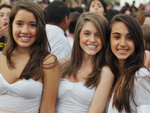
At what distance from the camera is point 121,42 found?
7.37 ft

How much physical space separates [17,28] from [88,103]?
1138mm

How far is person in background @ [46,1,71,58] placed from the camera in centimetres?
348

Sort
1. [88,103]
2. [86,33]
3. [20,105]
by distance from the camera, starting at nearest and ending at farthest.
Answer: [20,105] < [88,103] < [86,33]

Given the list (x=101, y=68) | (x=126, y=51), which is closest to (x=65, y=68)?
(x=101, y=68)

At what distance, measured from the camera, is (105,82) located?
231cm

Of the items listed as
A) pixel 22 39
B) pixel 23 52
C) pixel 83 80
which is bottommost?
pixel 83 80

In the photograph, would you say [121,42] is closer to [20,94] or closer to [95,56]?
[95,56]

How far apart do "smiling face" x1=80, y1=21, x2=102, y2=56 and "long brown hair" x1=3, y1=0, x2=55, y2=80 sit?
48 cm

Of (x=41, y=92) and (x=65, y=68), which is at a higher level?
(x=65, y=68)

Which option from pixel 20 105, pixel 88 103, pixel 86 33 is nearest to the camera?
pixel 20 105

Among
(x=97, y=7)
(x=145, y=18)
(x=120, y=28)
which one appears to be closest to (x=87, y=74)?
(x=120, y=28)

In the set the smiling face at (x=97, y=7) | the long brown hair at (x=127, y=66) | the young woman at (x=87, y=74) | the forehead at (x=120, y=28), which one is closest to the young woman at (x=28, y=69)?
the young woman at (x=87, y=74)

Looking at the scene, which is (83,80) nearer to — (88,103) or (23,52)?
(88,103)

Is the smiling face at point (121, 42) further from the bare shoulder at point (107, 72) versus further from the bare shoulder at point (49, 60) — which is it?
the bare shoulder at point (49, 60)
